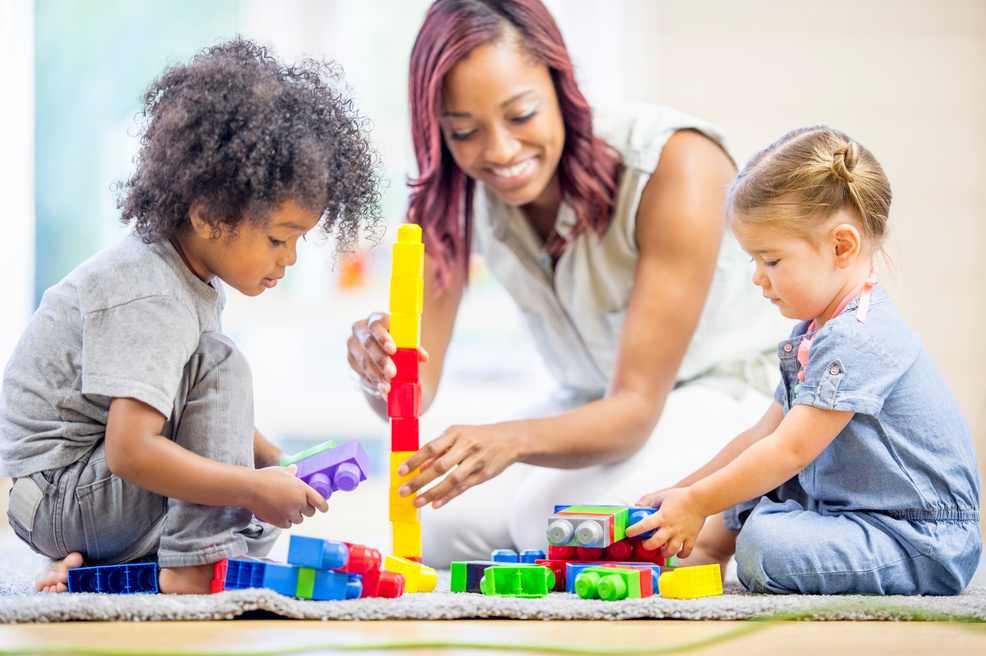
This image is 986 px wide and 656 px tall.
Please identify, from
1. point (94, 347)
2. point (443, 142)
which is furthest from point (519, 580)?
point (443, 142)

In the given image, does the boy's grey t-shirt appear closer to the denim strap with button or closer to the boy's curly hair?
the boy's curly hair

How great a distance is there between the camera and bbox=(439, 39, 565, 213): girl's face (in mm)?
1311

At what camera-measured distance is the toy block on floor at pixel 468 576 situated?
1.04 meters

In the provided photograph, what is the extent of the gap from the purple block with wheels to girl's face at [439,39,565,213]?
1.84 feet

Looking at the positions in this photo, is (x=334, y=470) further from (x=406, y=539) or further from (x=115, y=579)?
(x=115, y=579)

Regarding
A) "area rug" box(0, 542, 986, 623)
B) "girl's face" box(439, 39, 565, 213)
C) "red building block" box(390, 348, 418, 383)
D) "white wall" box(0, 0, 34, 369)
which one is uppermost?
"white wall" box(0, 0, 34, 369)

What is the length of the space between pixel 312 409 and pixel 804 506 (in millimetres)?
2098

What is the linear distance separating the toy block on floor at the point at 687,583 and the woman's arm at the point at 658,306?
0.30 m

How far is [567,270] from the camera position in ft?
5.09

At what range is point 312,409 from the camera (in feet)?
9.74

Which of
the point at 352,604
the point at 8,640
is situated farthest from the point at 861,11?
the point at 8,640

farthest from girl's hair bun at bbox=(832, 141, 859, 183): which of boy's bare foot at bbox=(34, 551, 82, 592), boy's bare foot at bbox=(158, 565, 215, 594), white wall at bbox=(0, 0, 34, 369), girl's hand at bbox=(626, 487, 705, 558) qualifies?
white wall at bbox=(0, 0, 34, 369)

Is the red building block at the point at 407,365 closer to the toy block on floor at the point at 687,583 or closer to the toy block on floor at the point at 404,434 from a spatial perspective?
the toy block on floor at the point at 404,434

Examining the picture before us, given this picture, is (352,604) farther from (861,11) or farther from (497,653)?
(861,11)
